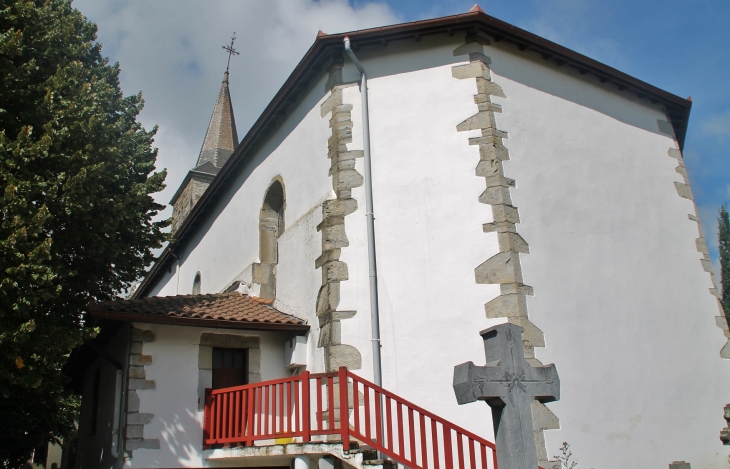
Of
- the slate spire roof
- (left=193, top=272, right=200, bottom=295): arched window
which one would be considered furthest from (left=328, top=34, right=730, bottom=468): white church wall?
the slate spire roof

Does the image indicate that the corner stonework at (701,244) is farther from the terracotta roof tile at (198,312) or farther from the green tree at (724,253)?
the green tree at (724,253)

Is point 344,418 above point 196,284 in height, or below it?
below

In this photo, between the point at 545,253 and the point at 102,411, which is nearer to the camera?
the point at 545,253

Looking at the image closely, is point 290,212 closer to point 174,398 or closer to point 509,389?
point 174,398

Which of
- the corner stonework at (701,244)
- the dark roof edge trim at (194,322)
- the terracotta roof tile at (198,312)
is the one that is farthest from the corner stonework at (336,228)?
the corner stonework at (701,244)

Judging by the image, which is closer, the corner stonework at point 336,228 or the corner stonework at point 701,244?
the corner stonework at point 336,228

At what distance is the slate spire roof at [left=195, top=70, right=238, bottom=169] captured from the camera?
26547mm

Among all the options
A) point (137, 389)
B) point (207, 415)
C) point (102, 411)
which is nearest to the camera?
point (137, 389)

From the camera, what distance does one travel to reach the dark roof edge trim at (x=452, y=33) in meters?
9.54

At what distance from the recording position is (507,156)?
902 cm

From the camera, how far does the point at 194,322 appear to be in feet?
30.0

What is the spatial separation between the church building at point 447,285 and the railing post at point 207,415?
0.03m

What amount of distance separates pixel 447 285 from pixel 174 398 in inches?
163


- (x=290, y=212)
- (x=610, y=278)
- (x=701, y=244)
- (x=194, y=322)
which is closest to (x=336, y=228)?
(x=290, y=212)
